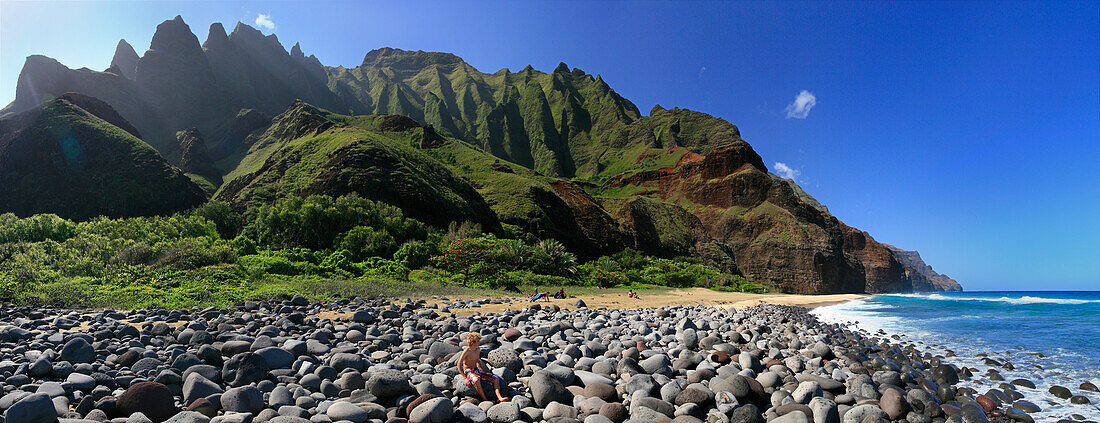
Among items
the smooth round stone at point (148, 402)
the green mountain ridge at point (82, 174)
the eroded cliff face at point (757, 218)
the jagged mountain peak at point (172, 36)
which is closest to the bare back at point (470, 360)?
the smooth round stone at point (148, 402)

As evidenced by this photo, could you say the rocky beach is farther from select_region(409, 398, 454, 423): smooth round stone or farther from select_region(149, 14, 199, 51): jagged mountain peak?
select_region(149, 14, 199, 51): jagged mountain peak

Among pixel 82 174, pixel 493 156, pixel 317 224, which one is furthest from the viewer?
pixel 493 156

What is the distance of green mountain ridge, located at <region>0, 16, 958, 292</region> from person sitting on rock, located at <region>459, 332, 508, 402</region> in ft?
127

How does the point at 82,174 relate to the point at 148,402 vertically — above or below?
above

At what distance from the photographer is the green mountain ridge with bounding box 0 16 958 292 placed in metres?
51.7

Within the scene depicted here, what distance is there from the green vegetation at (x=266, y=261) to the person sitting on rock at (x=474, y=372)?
35.1 ft

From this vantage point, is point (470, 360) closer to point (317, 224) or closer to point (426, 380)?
point (426, 380)

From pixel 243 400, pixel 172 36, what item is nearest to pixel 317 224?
pixel 243 400

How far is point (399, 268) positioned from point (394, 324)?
550 inches

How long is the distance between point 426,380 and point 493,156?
84.8 m

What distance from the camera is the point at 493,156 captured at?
290 ft

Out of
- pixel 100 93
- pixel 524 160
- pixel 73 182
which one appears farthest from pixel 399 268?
pixel 100 93

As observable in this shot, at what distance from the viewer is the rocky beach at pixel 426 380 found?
421cm

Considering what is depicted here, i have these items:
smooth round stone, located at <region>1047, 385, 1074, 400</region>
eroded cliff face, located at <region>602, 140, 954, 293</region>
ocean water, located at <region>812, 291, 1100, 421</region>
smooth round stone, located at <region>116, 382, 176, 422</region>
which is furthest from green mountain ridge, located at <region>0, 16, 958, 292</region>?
smooth round stone, located at <region>1047, 385, 1074, 400</region>
